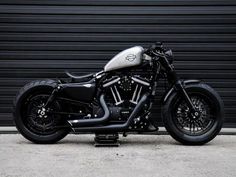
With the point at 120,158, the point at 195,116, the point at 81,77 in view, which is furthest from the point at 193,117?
the point at 81,77

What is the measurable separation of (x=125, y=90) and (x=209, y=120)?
4.30 feet

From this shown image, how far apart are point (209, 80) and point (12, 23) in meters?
3.29

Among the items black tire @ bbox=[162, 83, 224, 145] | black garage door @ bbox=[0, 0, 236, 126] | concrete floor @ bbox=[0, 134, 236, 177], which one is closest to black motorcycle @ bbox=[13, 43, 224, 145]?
black tire @ bbox=[162, 83, 224, 145]

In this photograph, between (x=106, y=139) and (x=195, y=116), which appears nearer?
(x=106, y=139)

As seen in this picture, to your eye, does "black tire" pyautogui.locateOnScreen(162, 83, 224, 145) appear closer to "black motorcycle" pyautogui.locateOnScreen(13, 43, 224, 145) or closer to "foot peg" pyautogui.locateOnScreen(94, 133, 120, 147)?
"black motorcycle" pyautogui.locateOnScreen(13, 43, 224, 145)

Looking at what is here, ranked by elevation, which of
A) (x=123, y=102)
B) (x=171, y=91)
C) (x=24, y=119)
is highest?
(x=171, y=91)

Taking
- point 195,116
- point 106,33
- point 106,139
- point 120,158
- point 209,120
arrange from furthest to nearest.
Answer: point 106,33 → point 209,120 → point 195,116 → point 106,139 → point 120,158

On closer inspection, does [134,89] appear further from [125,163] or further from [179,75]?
[125,163]

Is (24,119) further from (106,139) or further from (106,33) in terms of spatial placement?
(106,33)

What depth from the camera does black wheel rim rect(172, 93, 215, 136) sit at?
24.1 feet

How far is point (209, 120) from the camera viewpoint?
24.4ft

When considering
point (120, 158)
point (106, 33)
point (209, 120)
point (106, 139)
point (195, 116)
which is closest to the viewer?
point (120, 158)

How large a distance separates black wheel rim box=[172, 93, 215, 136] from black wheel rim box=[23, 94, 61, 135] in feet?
5.71

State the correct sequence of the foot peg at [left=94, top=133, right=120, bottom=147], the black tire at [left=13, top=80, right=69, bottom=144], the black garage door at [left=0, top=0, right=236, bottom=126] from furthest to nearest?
Answer: the black garage door at [left=0, top=0, right=236, bottom=126] < the black tire at [left=13, top=80, right=69, bottom=144] < the foot peg at [left=94, top=133, right=120, bottom=147]
